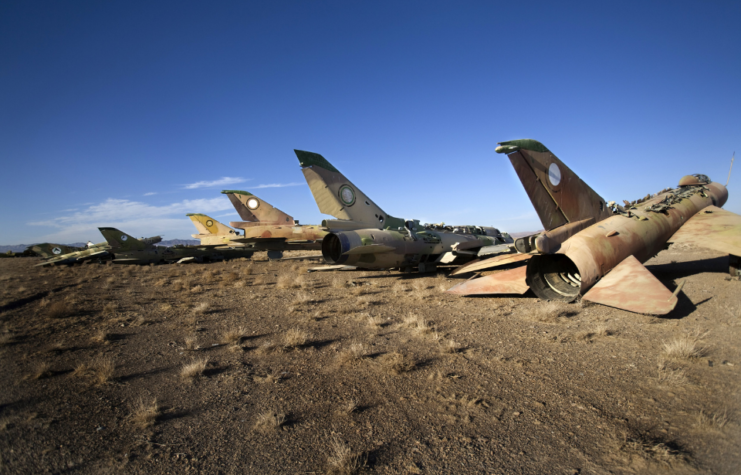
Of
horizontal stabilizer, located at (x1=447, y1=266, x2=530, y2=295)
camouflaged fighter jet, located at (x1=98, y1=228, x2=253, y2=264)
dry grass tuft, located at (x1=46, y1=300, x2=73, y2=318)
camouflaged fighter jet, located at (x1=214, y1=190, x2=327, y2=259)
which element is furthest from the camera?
camouflaged fighter jet, located at (x1=98, y1=228, x2=253, y2=264)

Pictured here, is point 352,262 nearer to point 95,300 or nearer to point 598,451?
point 95,300

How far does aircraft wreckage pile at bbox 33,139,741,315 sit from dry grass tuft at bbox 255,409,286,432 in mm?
5838

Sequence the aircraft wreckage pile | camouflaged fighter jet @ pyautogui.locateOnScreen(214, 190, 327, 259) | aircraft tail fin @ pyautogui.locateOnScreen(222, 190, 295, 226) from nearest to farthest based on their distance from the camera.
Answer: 1. the aircraft wreckage pile
2. camouflaged fighter jet @ pyautogui.locateOnScreen(214, 190, 327, 259)
3. aircraft tail fin @ pyautogui.locateOnScreen(222, 190, 295, 226)

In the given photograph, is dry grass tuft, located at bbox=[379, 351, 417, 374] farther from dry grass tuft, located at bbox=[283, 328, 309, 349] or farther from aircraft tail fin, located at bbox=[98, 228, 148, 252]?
aircraft tail fin, located at bbox=[98, 228, 148, 252]

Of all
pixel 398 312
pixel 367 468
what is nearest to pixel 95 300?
pixel 398 312

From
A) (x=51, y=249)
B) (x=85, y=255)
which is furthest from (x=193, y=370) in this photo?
(x=51, y=249)

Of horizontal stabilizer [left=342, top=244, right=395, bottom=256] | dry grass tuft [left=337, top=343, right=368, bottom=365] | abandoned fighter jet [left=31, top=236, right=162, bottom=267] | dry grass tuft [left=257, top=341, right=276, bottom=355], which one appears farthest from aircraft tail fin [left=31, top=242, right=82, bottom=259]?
dry grass tuft [left=337, top=343, right=368, bottom=365]

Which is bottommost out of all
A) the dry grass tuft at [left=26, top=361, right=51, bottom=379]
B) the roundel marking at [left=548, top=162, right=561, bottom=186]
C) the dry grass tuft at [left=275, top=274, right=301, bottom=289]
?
the dry grass tuft at [left=26, top=361, right=51, bottom=379]

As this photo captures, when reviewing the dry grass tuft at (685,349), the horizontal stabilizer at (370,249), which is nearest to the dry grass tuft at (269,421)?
the dry grass tuft at (685,349)

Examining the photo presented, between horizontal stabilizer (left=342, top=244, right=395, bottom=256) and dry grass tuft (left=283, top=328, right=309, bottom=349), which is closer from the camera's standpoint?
dry grass tuft (left=283, top=328, right=309, bottom=349)

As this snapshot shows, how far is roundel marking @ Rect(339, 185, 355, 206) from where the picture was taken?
1638cm

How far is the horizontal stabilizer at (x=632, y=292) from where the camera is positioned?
6.24m

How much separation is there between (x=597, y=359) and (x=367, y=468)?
3.93m

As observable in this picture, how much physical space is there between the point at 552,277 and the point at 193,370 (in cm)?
850
